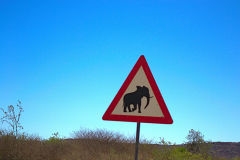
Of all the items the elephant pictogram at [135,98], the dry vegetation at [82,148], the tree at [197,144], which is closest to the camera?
the elephant pictogram at [135,98]

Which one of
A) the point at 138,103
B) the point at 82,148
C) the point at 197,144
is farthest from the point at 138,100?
the point at 197,144

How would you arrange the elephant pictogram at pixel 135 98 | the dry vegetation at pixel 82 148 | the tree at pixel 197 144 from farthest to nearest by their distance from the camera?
the tree at pixel 197 144
the dry vegetation at pixel 82 148
the elephant pictogram at pixel 135 98

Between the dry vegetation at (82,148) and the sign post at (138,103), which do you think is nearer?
the sign post at (138,103)

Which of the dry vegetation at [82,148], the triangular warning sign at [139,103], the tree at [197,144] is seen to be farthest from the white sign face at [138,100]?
the tree at [197,144]

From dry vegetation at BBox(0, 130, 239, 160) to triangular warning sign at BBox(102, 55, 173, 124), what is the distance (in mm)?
5115

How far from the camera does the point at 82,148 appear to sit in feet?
37.6

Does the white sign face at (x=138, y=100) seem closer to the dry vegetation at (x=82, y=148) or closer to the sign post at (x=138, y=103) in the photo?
the sign post at (x=138, y=103)

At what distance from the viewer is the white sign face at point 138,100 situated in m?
4.91

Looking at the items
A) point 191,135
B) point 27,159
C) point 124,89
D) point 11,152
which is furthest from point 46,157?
point 191,135

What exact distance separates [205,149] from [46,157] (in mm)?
10783

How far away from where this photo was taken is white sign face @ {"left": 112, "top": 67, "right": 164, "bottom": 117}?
16.1ft

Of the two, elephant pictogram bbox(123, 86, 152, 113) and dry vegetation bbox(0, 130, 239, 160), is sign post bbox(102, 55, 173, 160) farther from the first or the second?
dry vegetation bbox(0, 130, 239, 160)

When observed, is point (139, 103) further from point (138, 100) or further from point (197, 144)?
point (197, 144)

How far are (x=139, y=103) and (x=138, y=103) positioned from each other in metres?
0.03
